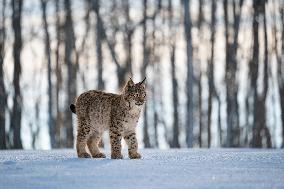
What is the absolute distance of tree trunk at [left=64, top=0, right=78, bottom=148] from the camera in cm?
2723

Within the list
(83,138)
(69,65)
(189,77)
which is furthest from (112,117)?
(69,65)

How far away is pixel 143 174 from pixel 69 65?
63.9ft

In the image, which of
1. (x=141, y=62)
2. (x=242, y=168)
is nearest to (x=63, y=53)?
(x=141, y=62)

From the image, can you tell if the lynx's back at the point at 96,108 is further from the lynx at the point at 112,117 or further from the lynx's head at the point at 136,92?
the lynx's head at the point at 136,92

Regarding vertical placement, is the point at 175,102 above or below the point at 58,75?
below

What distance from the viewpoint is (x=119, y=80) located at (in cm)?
2677

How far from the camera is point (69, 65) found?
27.8m

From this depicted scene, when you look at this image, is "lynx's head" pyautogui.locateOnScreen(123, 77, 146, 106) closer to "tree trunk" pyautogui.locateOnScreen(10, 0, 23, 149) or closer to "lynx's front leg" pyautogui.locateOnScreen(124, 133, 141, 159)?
"lynx's front leg" pyautogui.locateOnScreen(124, 133, 141, 159)

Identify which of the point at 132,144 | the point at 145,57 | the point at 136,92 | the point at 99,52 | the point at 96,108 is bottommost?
the point at 132,144

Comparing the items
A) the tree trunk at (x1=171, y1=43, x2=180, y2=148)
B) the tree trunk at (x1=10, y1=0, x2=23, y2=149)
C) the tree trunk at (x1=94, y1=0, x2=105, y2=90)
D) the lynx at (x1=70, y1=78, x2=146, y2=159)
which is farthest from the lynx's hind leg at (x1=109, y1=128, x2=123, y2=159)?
the tree trunk at (x1=171, y1=43, x2=180, y2=148)

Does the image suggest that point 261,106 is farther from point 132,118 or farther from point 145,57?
point 132,118

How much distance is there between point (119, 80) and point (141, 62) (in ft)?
4.93

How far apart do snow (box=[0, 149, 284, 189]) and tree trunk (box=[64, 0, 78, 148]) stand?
676 inches

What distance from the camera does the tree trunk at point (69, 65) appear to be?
27.2 m
